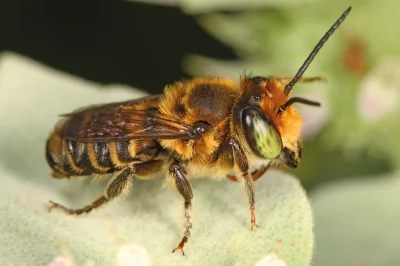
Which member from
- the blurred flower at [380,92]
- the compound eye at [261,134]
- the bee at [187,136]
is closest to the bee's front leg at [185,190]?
the bee at [187,136]

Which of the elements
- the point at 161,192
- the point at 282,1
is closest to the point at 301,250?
the point at 161,192

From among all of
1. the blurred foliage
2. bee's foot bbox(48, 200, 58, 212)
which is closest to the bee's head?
bee's foot bbox(48, 200, 58, 212)

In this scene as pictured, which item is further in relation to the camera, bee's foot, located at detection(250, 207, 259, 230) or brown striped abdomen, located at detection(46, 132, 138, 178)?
brown striped abdomen, located at detection(46, 132, 138, 178)

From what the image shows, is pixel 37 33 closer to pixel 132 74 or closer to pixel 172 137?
pixel 132 74

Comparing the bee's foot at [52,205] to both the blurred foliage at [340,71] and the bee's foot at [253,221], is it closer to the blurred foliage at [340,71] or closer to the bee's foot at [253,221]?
the bee's foot at [253,221]

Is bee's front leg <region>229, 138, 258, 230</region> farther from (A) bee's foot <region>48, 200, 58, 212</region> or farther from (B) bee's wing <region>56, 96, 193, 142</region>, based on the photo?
(A) bee's foot <region>48, 200, 58, 212</region>
